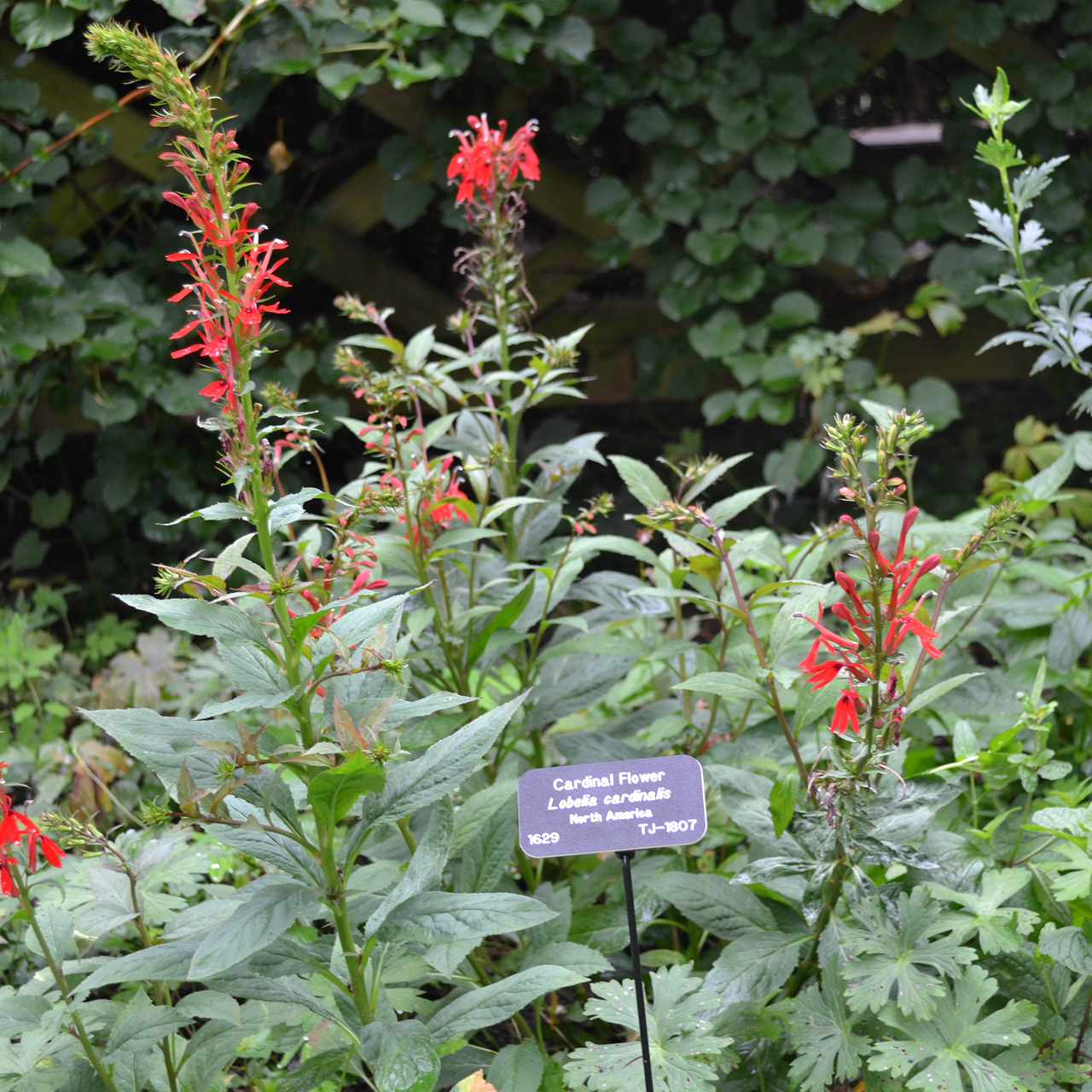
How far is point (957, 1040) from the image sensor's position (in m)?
1.13

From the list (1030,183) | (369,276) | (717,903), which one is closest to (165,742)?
(717,903)

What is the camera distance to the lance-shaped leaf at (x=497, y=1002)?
1.10 metres

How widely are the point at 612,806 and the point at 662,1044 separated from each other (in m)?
0.27

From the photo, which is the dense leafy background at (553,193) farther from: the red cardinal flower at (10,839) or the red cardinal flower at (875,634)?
the red cardinal flower at (875,634)

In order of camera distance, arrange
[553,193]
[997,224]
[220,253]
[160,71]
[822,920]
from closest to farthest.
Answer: [160,71]
[220,253]
[822,920]
[997,224]
[553,193]

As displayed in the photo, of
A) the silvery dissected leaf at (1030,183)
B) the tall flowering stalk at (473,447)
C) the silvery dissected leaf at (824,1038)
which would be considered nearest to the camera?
the silvery dissected leaf at (824,1038)

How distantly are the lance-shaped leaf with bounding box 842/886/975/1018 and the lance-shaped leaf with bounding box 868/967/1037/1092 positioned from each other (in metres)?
0.02

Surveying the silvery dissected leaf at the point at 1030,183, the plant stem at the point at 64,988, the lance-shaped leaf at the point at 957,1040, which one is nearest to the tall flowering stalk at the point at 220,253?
the plant stem at the point at 64,988

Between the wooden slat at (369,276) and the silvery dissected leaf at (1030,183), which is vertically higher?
the wooden slat at (369,276)

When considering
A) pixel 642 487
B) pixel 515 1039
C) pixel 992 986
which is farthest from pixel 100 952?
pixel 992 986

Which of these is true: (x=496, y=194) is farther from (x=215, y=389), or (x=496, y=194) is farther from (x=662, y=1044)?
(x=662, y=1044)

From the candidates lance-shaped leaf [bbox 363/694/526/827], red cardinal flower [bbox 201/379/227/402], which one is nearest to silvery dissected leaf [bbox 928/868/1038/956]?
lance-shaped leaf [bbox 363/694/526/827]

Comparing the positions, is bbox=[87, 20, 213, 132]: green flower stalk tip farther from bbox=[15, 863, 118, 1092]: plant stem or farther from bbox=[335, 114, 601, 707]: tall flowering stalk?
bbox=[15, 863, 118, 1092]: plant stem

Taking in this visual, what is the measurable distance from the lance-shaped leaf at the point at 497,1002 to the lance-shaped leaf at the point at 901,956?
300mm
